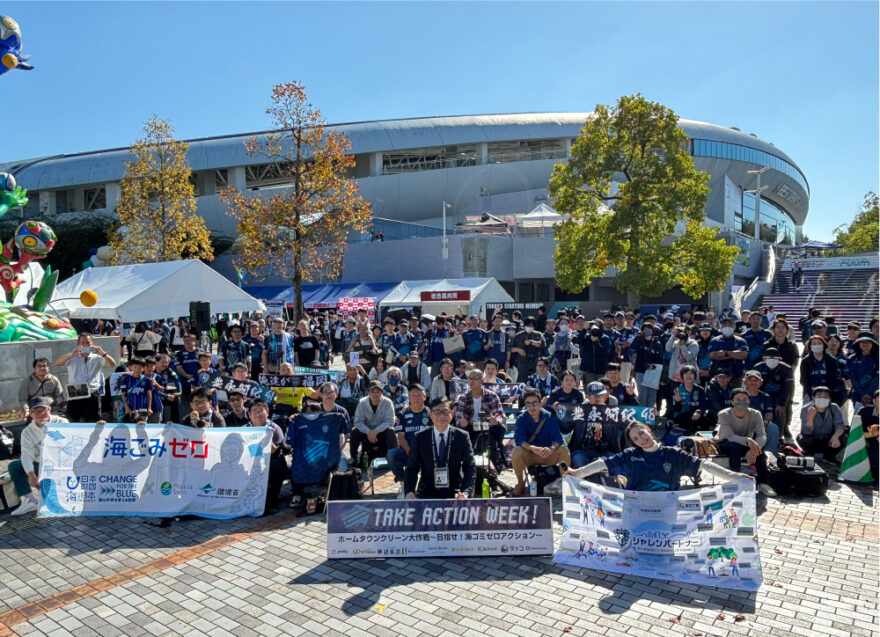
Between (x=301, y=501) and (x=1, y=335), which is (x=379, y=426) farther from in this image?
(x=1, y=335)

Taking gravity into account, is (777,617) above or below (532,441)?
below

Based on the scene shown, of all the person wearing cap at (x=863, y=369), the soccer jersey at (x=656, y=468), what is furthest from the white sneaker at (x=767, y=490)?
the person wearing cap at (x=863, y=369)

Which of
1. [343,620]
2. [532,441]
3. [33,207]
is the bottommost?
[343,620]

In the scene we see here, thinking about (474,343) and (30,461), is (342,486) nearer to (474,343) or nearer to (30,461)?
(30,461)

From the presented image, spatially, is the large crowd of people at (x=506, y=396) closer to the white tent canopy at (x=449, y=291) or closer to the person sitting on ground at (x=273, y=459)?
the person sitting on ground at (x=273, y=459)

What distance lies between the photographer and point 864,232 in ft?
206

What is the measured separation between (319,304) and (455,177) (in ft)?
70.8

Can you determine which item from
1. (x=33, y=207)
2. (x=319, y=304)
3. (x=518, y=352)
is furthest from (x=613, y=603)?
(x=33, y=207)

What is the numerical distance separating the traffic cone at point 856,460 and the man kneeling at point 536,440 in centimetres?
386

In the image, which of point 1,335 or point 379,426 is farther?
point 1,335

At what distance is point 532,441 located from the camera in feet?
25.1

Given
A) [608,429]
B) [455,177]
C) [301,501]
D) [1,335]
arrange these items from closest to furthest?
[301,501] < [608,429] < [1,335] < [455,177]

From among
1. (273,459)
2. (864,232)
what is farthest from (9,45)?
(864,232)

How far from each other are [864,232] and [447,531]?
7144 cm
